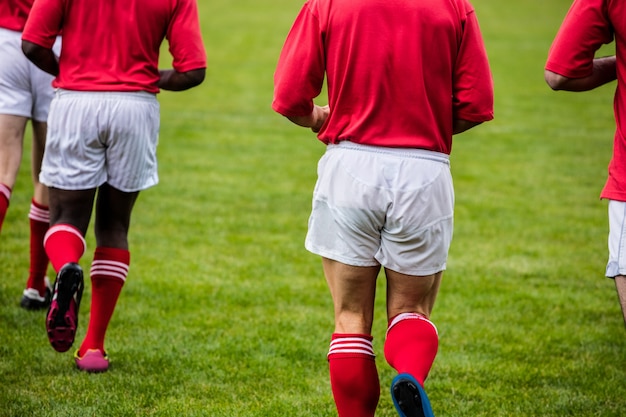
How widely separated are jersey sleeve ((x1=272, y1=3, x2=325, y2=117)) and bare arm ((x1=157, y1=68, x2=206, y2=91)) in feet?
4.36

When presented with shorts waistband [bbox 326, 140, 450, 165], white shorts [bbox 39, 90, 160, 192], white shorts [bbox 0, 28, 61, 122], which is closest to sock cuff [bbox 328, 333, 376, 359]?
shorts waistband [bbox 326, 140, 450, 165]

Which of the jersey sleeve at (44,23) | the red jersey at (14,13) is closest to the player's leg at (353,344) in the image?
the jersey sleeve at (44,23)

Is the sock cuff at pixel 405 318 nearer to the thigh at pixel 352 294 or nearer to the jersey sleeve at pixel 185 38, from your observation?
A: the thigh at pixel 352 294

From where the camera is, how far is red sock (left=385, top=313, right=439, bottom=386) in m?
3.33

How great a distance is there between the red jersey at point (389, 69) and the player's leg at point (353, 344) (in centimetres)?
50

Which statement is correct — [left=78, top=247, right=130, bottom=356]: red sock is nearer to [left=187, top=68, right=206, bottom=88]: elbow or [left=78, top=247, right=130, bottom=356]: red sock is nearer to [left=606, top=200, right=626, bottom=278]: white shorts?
[left=187, top=68, right=206, bottom=88]: elbow

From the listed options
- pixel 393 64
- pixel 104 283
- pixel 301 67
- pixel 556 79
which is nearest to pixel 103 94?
pixel 104 283

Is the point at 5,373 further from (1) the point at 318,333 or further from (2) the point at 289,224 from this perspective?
(2) the point at 289,224

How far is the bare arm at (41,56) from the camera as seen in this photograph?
175 inches

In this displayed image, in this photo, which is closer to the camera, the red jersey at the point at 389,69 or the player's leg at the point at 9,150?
the red jersey at the point at 389,69

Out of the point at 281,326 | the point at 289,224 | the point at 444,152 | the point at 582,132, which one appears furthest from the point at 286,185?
the point at 444,152

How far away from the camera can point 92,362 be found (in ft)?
15.4

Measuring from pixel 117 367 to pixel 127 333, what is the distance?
1.98 ft

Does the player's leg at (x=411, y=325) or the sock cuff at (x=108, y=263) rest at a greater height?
the player's leg at (x=411, y=325)
